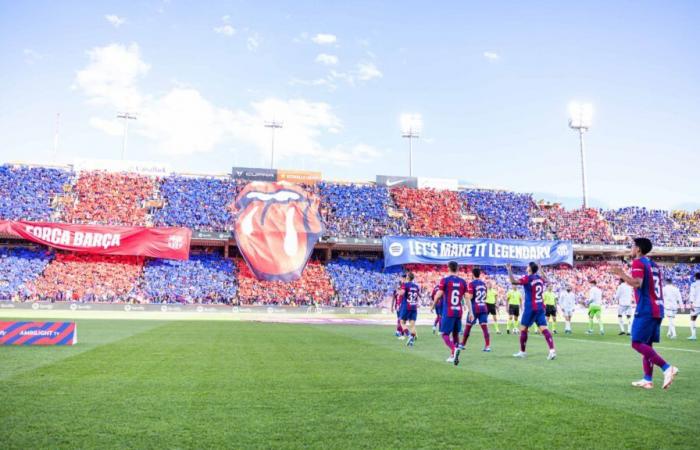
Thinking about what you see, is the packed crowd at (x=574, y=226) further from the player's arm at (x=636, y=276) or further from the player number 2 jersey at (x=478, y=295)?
the player's arm at (x=636, y=276)

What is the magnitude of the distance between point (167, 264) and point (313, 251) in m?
12.2

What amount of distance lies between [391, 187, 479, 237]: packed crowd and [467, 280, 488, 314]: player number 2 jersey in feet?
96.8

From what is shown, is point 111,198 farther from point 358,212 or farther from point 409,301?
point 409,301

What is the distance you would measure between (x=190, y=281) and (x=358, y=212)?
15.9 m

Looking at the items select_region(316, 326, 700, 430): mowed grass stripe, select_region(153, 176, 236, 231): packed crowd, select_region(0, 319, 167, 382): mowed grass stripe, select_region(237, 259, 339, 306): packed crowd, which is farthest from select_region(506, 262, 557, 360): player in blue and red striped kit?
select_region(153, 176, 236, 231): packed crowd

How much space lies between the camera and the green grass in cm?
496

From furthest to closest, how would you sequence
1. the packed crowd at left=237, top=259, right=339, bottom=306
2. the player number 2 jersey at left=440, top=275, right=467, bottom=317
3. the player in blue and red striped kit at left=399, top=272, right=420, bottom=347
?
1. the packed crowd at left=237, top=259, right=339, bottom=306
2. the player in blue and red striped kit at left=399, top=272, right=420, bottom=347
3. the player number 2 jersey at left=440, top=275, right=467, bottom=317

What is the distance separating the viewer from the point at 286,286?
1507 inches

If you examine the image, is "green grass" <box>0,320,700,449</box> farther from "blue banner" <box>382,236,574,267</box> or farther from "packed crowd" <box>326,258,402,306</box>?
"blue banner" <box>382,236,574,267</box>

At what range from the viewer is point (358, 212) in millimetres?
44969

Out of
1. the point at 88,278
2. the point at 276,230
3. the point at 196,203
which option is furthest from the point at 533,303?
the point at 196,203

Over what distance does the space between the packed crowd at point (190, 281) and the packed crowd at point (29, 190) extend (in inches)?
399

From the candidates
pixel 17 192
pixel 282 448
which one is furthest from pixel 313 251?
pixel 282 448

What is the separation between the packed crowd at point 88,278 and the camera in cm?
3428
